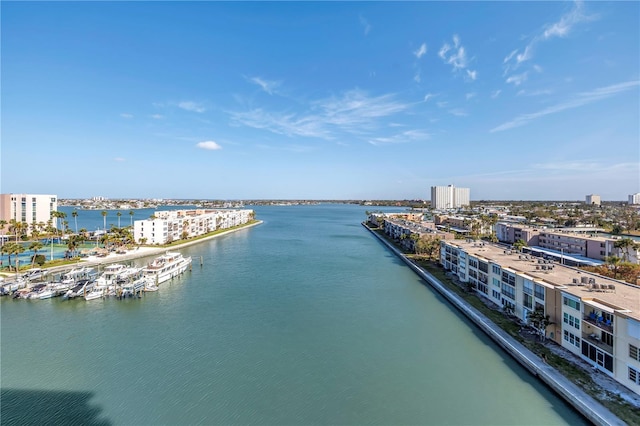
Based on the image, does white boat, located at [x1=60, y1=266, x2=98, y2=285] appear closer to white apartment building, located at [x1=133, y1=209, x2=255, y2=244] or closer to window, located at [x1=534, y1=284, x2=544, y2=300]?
white apartment building, located at [x1=133, y1=209, x2=255, y2=244]

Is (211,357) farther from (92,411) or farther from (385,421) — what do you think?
(385,421)

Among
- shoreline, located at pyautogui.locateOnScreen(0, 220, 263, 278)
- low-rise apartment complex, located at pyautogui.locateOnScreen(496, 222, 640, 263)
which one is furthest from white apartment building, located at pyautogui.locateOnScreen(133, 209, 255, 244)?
low-rise apartment complex, located at pyautogui.locateOnScreen(496, 222, 640, 263)

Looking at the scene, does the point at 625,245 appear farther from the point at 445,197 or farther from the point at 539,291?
the point at 445,197

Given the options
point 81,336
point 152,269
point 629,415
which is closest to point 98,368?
point 81,336

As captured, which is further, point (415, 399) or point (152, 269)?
point (152, 269)

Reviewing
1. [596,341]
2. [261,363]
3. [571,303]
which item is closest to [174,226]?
[261,363]
